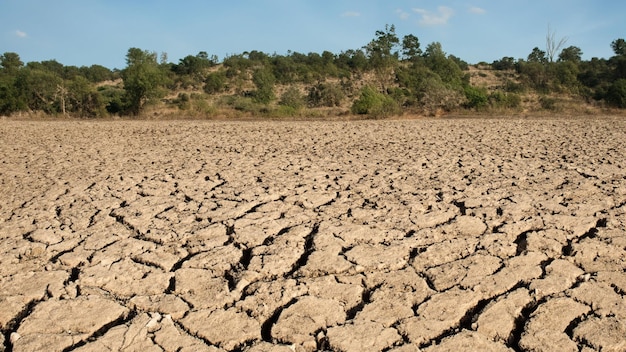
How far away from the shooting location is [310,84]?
2997cm

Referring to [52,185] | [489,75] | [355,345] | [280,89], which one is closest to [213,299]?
[355,345]

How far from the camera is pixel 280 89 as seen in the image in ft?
94.1

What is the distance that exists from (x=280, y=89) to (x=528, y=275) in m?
26.6

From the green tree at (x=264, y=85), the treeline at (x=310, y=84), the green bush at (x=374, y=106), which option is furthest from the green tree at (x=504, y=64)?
the green bush at (x=374, y=106)

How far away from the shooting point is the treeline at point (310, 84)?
17.9m

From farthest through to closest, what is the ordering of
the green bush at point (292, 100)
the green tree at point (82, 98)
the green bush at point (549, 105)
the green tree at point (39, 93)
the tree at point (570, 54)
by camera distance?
the tree at point (570, 54)
the green bush at point (292, 100)
the green tree at point (39, 93)
the green tree at point (82, 98)
the green bush at point (549, 105)

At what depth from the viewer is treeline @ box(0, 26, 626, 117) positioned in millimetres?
17941

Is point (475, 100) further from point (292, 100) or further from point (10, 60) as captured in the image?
point (10, 60)

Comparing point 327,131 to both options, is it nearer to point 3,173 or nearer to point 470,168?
point 470,168

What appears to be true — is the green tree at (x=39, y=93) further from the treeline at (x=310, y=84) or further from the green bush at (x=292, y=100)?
the green bush at (x=292, y=100)

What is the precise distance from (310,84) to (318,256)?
2747cm

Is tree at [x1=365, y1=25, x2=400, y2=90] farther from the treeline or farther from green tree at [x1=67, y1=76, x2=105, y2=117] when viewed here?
green tree at [x1=67, y1=76, x2=105, y2=117]

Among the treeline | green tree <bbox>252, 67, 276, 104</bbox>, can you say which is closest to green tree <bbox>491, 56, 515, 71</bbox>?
the treeline

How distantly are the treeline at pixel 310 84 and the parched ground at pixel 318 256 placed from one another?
1029 centimetres
